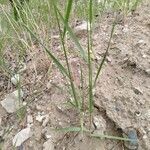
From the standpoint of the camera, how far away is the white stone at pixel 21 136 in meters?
1.34

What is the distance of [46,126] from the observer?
4.42 feet

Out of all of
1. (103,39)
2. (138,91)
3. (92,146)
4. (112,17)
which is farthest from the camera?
(112,17)

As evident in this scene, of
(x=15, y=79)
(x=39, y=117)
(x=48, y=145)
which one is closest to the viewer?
(x=48, y=145)

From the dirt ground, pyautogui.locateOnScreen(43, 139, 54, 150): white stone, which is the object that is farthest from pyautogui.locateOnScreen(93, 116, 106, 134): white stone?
pyautogui.locateOnScreen(43, 139, 54, 150): white stone

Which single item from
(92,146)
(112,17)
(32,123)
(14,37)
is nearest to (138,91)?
(92,146)

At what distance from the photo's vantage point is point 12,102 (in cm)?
148

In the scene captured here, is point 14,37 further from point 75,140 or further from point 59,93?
point 75,140

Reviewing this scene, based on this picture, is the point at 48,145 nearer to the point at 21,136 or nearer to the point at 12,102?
the point at 21,136

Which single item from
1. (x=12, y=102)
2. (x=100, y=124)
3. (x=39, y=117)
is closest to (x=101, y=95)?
(x=100, y=124)

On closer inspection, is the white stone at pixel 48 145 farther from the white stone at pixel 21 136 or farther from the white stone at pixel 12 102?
the white stone at pixel 12 102

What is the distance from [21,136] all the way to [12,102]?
19 centimetres

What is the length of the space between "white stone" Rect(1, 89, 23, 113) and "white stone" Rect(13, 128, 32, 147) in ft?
0.43

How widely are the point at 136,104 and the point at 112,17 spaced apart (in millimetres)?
617

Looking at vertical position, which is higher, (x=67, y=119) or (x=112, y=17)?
(x=112, y=17)
